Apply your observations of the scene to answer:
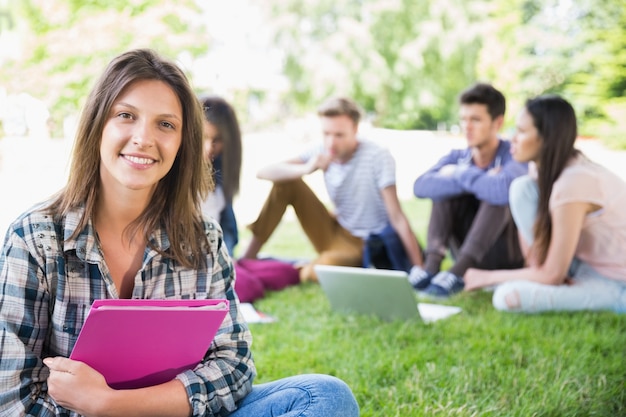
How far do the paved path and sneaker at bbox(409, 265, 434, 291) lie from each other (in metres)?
2.05

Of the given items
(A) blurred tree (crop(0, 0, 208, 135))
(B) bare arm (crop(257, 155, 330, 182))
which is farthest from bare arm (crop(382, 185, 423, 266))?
(A) blurred tree (crop(0, 0, 208, 135))

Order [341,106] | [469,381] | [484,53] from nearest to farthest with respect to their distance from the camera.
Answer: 1. [469,381]
2. [341,106]
3. [484,53]

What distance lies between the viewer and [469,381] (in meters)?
2.39

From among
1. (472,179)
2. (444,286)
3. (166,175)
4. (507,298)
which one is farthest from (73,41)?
(166,175)

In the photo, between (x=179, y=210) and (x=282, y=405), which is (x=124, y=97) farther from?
(x=282, y=405)

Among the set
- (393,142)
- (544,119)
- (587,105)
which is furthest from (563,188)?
(587,105)

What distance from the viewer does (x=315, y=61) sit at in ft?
70.9

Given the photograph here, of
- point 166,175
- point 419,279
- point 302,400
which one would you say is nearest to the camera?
point 302,400

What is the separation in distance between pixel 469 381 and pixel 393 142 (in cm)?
1355

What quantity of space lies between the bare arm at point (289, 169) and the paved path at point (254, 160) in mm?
1667

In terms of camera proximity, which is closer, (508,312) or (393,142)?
(508,312)

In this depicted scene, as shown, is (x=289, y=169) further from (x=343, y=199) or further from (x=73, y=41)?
(x=73, y=41)

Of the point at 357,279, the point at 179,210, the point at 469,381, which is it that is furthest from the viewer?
the point at 357,279

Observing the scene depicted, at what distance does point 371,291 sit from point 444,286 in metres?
0.82
